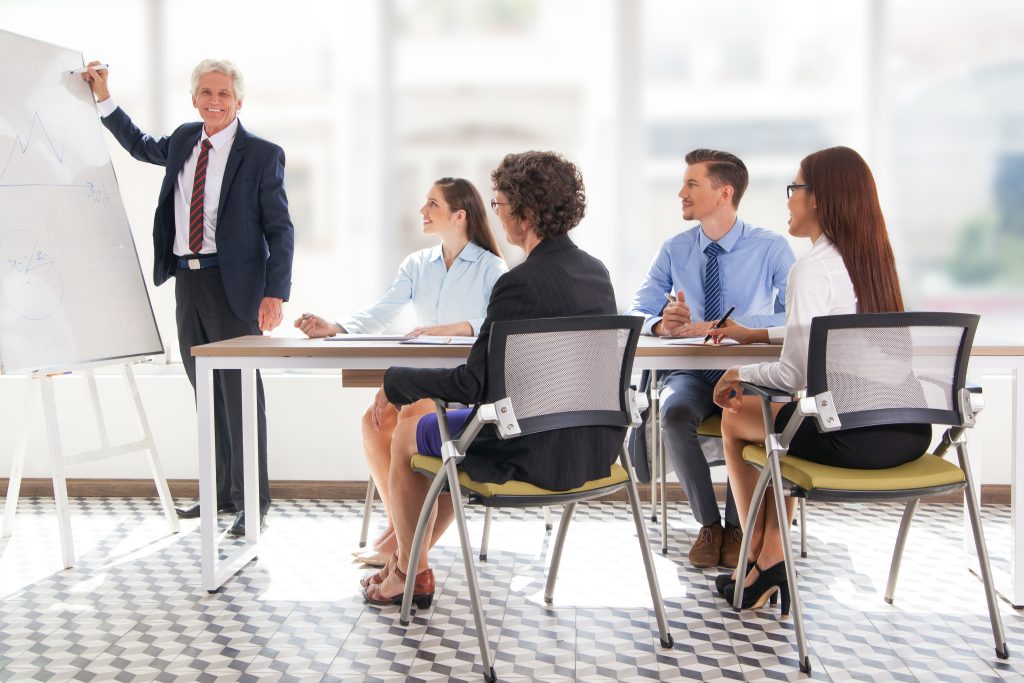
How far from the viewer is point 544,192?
2371 mm

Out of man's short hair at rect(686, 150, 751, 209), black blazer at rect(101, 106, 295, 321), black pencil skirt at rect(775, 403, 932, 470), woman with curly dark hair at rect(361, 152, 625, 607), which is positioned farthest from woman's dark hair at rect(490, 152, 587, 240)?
black blazer at rect(101, 106, 295, 321)

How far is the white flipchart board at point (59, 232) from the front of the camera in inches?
118

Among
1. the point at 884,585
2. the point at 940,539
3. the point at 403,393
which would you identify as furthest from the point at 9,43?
the point at 940,539

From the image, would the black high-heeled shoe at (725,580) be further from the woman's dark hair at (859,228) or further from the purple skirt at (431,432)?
the purple skirt at (431,432)

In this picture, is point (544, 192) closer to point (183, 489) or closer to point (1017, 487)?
point (1017, 487)

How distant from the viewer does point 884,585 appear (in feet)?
9.82

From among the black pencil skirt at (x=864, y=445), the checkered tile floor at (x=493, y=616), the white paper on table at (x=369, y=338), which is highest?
the white paper on table at (x=369, y=338)

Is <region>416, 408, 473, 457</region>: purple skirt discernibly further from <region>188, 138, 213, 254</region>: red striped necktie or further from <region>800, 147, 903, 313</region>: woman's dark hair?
<region>188, 138, 213, 254</region>: red striped necktie

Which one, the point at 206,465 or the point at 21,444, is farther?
the point at 21,444

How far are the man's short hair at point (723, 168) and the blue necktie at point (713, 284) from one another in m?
0.20

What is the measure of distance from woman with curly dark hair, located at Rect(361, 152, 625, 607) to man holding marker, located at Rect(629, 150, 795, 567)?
79cm

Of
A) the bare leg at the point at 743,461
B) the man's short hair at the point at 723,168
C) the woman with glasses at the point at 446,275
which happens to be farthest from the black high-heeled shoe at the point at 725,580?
the man's short hair at the point at 723,168

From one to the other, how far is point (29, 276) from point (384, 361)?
1.26m


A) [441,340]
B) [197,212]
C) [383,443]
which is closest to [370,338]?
[441,340]
